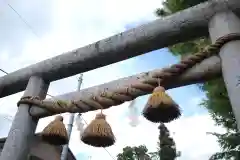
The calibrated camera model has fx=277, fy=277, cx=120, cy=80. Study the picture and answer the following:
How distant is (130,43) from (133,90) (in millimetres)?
327

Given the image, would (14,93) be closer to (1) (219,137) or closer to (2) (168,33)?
(2) (168,33)

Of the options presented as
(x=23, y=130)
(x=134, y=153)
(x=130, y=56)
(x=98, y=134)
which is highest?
(x=134, y=153)

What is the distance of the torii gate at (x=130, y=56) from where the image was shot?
1.33 meters

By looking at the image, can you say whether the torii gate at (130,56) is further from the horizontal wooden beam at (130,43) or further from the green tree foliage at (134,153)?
the green tree foliage at (134,153)

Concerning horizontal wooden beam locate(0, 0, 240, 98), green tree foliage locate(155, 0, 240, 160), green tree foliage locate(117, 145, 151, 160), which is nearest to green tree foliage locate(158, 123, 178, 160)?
green tree foliage locate(117, 145, 151, 160)

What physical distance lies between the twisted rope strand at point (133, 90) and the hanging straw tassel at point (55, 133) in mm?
91

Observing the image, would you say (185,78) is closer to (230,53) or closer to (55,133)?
(230,53)

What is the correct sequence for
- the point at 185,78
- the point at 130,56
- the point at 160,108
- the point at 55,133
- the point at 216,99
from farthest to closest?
the point at 216,99 < the point at 130,56 < the point at 55,133 < the point at 185,78 < the point at 160,108

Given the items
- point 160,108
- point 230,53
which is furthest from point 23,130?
point 230,53

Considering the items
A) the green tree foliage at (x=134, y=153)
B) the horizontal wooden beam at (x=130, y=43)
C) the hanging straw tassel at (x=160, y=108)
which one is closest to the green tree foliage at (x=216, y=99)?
the horizontal wooden beam at (x=130, y=43)

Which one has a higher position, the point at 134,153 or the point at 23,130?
the point at 134,153

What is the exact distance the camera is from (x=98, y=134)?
142 centimetres

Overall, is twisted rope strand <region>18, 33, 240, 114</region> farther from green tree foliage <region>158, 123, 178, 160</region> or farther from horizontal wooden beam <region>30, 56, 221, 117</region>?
green tree foliage <region>158, 123, 178, 160</region>

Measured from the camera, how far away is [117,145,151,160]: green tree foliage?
18156mm
